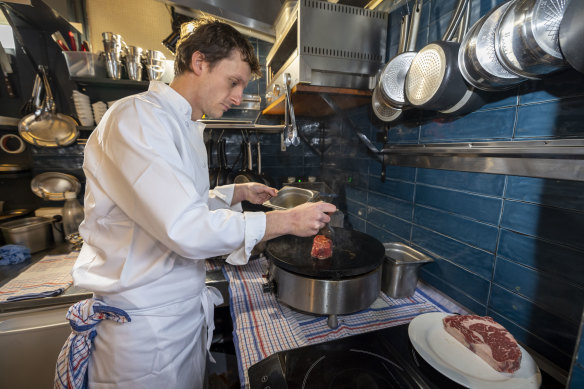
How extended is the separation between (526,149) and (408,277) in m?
0.72

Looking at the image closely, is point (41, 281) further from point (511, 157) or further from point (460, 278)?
point (511, 157)

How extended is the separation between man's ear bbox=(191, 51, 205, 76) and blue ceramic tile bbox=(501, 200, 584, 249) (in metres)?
1.26

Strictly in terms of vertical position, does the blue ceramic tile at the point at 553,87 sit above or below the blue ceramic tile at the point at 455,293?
above

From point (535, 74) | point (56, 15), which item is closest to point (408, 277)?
point (535, 74)

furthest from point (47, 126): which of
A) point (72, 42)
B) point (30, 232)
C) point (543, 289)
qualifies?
point (543, 289)

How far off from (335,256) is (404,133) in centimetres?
82

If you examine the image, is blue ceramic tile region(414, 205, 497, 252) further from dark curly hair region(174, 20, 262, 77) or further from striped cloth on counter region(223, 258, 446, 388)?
dark curly hair region(174, 20, 262, 77)

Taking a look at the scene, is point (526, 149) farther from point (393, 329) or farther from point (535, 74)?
point (393, 329)

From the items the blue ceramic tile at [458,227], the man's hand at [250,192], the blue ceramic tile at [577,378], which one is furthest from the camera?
the man's hand at [250,192]

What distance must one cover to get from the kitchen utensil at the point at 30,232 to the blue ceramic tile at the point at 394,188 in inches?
102

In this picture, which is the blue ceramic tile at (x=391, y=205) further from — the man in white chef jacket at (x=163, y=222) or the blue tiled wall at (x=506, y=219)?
the man in white chef jacket at (x=163, y=222)

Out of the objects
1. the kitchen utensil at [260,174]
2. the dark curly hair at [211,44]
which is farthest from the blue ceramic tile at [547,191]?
the kitchen utensil at [260,174]

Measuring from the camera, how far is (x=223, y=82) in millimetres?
1005

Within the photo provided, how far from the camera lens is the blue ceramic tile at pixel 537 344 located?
792 mm
